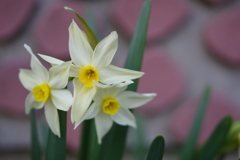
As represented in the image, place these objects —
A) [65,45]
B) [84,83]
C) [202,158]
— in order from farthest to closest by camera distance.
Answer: [65,45], [202,158], [84,83]

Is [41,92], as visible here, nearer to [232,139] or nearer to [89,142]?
[89,142]

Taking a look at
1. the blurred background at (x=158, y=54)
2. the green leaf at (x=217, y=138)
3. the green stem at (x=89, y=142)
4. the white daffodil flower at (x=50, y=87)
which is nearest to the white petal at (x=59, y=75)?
the white daffodil flower at (x=50, y=87)

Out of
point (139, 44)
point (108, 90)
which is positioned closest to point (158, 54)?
point (139, 44)

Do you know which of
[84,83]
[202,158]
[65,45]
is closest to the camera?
[84,83]

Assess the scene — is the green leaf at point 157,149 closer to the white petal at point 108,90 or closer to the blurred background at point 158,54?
the white petal at point 108,90

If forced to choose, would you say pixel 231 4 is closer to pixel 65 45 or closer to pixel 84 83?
pixel 65 45

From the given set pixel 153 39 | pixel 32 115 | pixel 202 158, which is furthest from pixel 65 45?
pixel 202 158

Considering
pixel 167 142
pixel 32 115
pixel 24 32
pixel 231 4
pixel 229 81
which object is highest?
pixel 231 4

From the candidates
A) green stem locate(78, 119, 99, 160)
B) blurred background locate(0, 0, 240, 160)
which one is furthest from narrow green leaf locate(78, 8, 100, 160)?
blurred background locate(0, 0, 240, 160)
